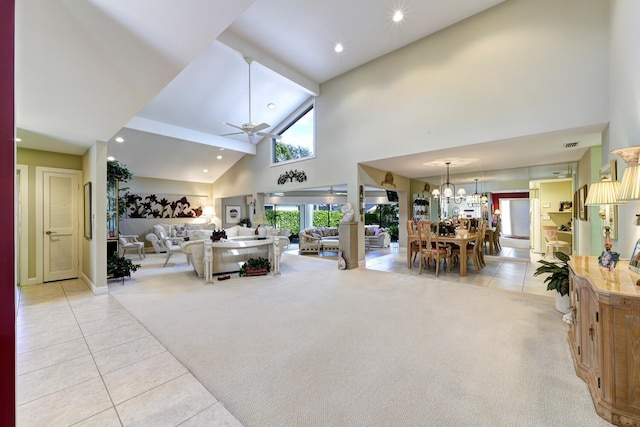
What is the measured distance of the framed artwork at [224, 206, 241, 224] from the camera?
11.1 meters

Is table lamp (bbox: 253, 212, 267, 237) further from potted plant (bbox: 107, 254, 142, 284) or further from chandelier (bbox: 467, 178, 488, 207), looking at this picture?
chandelier (bbox: 467, 178, 488, 207)

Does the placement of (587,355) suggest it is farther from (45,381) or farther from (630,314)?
(45,381)

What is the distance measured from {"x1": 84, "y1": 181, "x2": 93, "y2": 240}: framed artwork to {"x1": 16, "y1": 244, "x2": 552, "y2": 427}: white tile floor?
1183 millimetres

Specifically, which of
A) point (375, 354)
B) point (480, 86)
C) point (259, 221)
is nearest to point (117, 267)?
point (259, 221)

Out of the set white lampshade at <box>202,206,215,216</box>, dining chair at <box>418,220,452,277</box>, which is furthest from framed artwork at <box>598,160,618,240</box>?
white lampshade at <box>202,206,215,216</box>

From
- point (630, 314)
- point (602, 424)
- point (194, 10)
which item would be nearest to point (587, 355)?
point (602, 424)

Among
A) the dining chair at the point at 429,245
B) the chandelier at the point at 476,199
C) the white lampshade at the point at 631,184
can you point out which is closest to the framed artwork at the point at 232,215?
the dining chair at the point at 429,245

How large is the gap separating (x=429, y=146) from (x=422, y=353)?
13.0 ft

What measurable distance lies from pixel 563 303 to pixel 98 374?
5.11m

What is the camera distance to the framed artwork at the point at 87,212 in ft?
14.9

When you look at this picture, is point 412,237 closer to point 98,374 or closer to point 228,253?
point 228,253

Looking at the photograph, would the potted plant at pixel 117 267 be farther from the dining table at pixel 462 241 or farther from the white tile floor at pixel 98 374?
the dining table at pixel 462 241

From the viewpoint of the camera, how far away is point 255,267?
5.61 metres

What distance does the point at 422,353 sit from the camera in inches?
96.3
